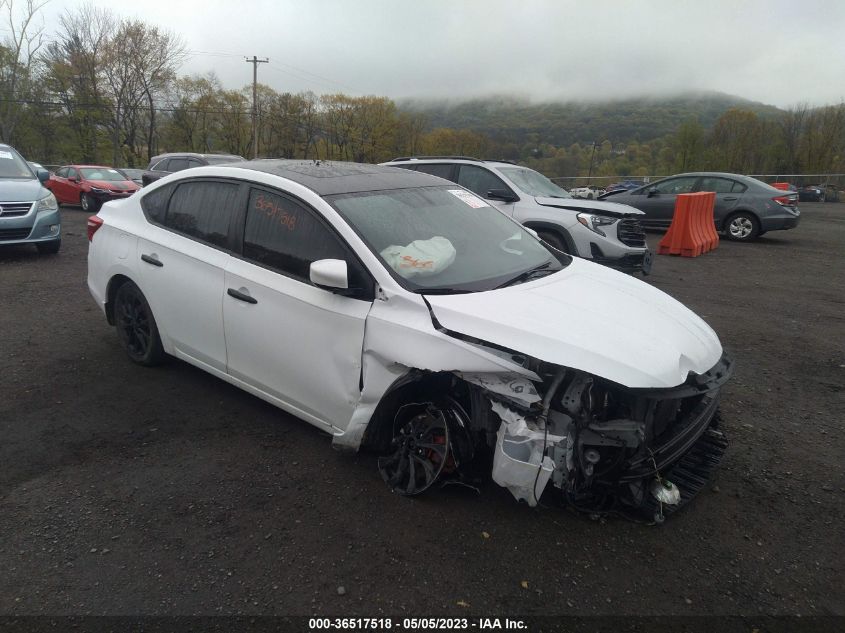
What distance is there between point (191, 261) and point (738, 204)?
44.7 feet

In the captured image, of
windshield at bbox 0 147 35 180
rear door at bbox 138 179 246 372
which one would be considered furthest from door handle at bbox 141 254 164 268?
windshield at bbox 0 147 35 180

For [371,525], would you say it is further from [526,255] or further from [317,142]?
[317,142]

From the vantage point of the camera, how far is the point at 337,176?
400cm

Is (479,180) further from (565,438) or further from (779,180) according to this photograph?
(779,180)

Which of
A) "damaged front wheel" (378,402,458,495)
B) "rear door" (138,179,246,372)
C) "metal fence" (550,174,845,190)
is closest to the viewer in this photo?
"damaged front wheel" (378,402,458,495)

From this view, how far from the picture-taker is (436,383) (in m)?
3.15

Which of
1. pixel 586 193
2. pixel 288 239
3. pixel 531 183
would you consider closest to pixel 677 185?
pixel 531 183

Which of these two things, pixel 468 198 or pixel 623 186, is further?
pixel 623 186

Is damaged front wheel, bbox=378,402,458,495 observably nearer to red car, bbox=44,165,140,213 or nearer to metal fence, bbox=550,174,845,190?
red car, bbox=44,165,140,213

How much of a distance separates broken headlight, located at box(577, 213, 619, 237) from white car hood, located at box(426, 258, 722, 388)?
5.23 m

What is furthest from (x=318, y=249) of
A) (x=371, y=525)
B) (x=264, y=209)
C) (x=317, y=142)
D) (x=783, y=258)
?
Answer: (x=317, y=142)

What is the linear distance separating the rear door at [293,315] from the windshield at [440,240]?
8.7 inches

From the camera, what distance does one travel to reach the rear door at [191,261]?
13.2 ft

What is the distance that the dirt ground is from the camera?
2.57m
